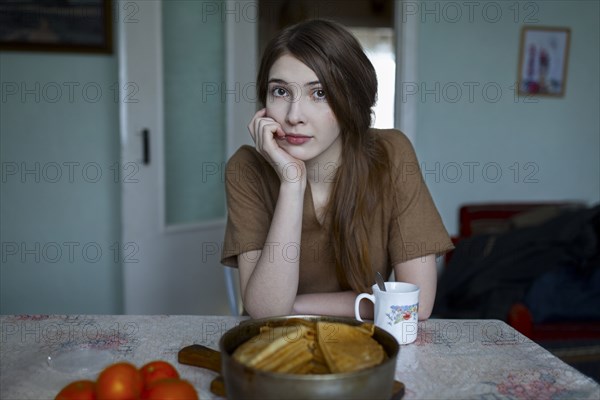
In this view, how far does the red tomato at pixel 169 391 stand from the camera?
73 cm

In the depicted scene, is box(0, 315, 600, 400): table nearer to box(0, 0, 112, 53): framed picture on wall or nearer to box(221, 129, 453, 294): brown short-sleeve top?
box(221, 129, 453, 294): brown short-sleeve top

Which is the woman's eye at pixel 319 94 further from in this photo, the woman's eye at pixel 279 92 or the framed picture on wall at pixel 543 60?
the framed picture on wall at pixel 543 60

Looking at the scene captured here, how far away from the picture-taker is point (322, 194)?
1.52 m

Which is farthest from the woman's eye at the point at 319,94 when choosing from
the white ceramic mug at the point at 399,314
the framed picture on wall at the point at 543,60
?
the framed picture on wall at the point at 543,60

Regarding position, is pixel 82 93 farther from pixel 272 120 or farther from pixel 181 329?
pixel 181 329

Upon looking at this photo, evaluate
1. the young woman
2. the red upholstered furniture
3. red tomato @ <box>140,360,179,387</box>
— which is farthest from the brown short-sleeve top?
A: the red upholstered furniture

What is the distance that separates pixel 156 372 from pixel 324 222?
74 cm

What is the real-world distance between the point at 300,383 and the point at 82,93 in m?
2.66

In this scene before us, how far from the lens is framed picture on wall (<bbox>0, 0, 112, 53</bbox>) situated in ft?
9.43

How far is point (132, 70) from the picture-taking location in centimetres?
268

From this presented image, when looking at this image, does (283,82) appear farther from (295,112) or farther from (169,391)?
(169,391)

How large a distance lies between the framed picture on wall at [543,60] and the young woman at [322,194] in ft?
6.56

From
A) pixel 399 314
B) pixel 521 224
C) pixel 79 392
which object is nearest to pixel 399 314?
pixel 399 314

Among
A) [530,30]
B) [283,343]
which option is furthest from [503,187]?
[283,343]
